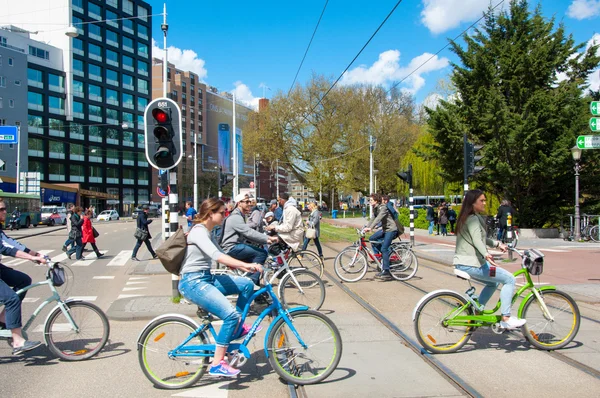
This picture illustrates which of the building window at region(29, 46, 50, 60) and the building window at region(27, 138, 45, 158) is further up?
the building window at region(29, 46, 50, 60)

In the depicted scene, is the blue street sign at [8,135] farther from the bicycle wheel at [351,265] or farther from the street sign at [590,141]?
the street sign at [590,141]

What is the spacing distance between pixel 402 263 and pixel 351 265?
1072mm

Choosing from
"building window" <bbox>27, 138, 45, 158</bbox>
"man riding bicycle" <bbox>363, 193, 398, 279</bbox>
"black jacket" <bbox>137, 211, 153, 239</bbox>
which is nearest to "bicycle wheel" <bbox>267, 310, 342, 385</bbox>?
"man riding bicycle" <bbox>363, 193, 398, 279</bbox>

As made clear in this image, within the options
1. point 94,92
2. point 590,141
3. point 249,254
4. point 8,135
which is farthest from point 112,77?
point 590,141

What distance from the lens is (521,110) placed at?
21.6 metres

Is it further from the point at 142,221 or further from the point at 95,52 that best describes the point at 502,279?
the point at 95,52

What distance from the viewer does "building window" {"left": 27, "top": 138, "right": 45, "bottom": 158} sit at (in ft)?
203

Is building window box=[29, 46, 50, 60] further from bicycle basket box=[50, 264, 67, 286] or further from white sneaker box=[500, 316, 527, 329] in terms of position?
white sneaker box=[500, 316, 527, 329]

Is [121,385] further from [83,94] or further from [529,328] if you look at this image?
[83,94]

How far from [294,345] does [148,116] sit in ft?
15.6

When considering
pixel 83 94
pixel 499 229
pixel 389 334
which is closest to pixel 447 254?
pixel 499 229

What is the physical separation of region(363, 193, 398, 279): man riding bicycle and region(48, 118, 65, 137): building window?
64234 millimetres

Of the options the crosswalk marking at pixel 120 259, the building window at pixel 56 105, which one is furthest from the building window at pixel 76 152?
the crosswalk marking at pixel 120 259

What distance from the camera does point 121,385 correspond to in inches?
173
